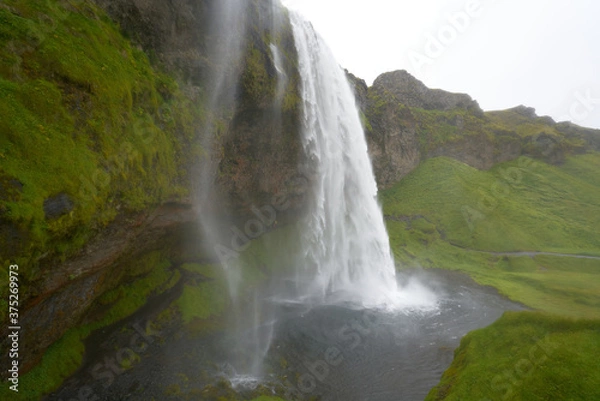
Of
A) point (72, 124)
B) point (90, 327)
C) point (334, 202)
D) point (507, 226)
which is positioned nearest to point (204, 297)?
point (90, 327)

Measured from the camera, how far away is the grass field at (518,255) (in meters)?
8.92

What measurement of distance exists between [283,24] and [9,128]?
83.7 feet

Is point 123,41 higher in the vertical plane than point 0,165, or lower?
higher

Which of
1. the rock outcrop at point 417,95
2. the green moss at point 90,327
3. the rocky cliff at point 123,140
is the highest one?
the rock outcrop at point 417,95

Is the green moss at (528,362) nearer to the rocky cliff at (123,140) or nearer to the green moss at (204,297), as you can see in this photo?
the rocky cliff at (123,140)

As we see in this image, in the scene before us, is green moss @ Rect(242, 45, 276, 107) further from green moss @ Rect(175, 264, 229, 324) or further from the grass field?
the grass field

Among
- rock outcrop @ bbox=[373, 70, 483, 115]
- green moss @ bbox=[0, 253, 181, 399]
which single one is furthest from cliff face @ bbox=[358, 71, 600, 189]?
green moss @ bbox=[0, 253, 181, 399]

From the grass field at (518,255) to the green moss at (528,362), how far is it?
28 mm

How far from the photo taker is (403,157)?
64.9 m

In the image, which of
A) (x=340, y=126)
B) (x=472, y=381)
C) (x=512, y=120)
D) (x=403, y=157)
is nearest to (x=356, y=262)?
(x=340, y=126)

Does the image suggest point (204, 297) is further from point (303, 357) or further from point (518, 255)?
point (518, 255)

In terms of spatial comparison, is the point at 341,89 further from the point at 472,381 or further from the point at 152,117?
the point at 472,381

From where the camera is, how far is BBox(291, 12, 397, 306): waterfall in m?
31.1

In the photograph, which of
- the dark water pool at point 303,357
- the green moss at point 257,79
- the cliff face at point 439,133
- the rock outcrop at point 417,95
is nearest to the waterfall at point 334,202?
the green moss at point 257,79
